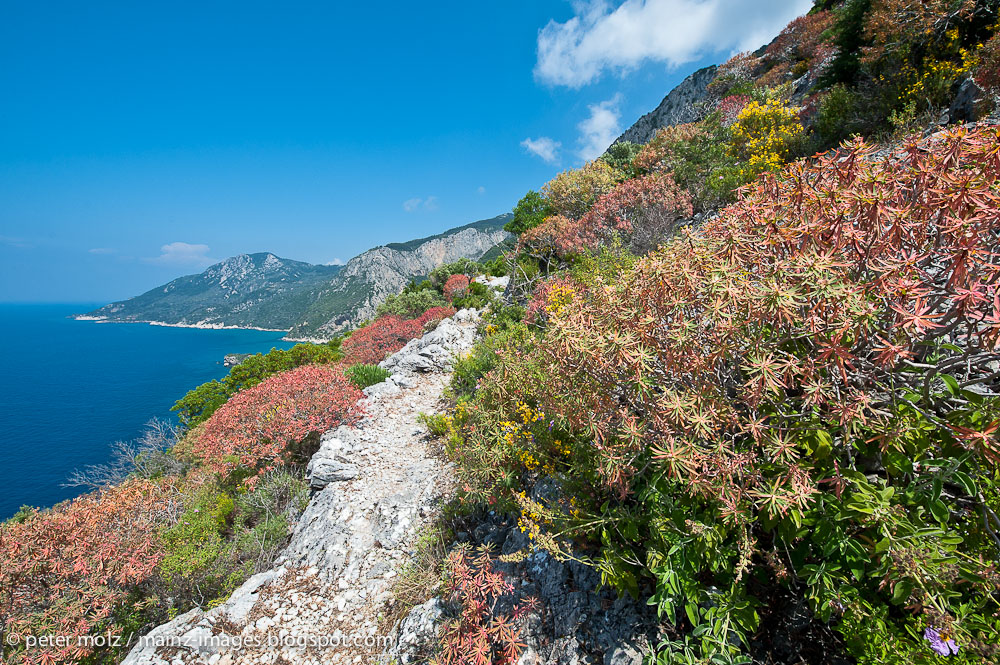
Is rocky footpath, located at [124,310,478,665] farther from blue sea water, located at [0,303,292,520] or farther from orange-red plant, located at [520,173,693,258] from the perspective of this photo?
blue sea water, located at [0,303,292,520]

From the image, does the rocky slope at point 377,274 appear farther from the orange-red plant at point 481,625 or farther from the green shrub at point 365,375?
the orange-red plant at point 481,625

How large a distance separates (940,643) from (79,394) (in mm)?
99199

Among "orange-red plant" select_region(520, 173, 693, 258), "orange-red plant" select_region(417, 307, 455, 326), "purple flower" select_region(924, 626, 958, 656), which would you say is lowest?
"purple flower" select_region(924, 626, 958, 656)

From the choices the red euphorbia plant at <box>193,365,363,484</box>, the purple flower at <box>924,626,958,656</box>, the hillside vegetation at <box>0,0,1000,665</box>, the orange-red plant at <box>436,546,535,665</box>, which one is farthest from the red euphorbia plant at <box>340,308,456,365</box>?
the purple flower at <box>924,626,958,656</box>

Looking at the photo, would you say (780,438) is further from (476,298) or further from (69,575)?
(476,298)

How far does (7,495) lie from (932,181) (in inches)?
2274

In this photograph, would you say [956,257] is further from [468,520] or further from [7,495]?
[7,495]

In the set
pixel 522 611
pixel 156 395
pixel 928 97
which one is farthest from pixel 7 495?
pixel 928 97

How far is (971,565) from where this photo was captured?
68.1 inches

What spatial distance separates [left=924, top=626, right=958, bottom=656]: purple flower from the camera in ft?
5.31

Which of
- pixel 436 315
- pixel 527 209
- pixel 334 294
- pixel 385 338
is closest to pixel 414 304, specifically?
pixel 385 338

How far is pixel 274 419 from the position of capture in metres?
8.68

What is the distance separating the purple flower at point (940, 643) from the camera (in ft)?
5.31

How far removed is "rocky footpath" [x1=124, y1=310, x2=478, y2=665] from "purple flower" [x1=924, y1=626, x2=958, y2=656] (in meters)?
5.05
